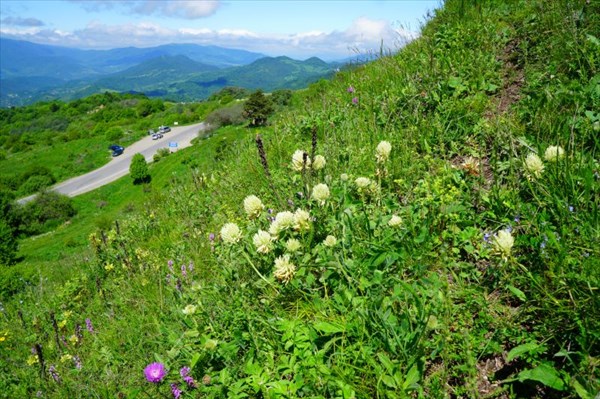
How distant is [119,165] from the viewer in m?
97.1

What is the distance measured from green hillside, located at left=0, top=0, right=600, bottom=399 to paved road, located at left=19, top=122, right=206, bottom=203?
92.3 meters

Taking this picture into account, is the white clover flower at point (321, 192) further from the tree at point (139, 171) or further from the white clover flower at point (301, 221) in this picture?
the tree at point (139, 171)

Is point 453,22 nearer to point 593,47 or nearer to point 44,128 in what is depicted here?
point 593,47

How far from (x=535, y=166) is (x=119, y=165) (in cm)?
10847

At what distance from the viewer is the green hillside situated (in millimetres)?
1808

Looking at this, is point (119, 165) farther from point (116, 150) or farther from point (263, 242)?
point (263, 242)

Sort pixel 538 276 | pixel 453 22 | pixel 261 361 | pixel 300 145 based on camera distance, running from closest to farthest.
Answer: pixel 538 276 < pixel 261 361 < pixel 300 145 < pixel 453 22

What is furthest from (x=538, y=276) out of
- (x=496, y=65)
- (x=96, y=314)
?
(x=96, y=314)

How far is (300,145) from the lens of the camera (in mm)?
5410

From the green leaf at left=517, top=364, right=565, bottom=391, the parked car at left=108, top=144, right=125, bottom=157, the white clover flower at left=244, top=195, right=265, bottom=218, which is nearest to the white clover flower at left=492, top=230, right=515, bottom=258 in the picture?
the green leaf at left=517, top=364, right=565, bottom=391

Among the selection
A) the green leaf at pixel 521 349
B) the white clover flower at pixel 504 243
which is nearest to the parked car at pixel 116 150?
the white clover flower at pixel 504 243

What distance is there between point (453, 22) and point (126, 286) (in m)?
6.95

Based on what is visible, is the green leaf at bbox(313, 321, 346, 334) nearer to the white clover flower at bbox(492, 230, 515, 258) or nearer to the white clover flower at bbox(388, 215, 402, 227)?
the white clover flower at bbox(388, 215, 402, 227)

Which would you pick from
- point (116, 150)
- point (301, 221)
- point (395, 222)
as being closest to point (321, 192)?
point (301, 221)
